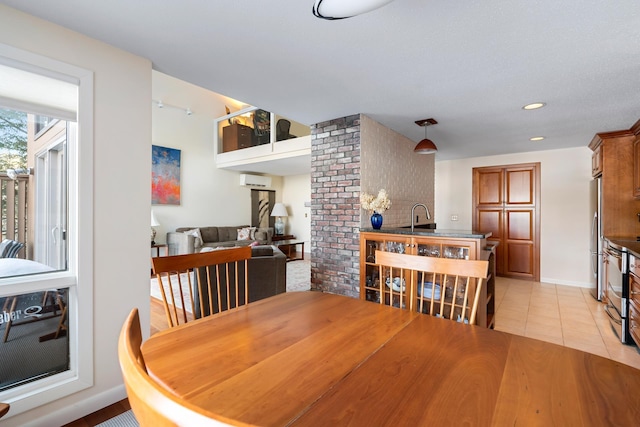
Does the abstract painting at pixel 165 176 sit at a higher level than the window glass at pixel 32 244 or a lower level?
higher

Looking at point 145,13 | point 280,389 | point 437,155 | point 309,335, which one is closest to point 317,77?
point 145,13

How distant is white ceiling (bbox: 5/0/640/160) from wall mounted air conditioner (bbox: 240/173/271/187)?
4.30 m

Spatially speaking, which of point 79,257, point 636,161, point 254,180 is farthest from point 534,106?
point 254,180

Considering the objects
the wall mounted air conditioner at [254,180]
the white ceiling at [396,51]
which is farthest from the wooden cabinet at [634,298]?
the wall mounted air conditioner at [254,180]

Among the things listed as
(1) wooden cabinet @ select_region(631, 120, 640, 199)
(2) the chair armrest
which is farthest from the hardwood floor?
(1) wooden cabinet @ select_region(631, 120, 640, 199)

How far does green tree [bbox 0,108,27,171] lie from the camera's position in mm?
1688

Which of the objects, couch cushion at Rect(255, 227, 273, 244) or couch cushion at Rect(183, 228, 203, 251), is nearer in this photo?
couch cushion at Rect(183, 228, 203, 251)

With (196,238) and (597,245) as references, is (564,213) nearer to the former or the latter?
(597,245)

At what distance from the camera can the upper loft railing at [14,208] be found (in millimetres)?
1695

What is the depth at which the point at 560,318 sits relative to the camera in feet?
11.0

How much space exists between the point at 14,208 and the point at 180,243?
414cm

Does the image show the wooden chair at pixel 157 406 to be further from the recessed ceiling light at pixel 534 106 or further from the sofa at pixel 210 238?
the sofa at pixel 210 238

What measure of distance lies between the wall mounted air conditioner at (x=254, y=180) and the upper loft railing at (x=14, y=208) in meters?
5.40

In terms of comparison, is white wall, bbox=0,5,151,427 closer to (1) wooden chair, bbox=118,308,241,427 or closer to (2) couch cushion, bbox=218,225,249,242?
(1) wooden chair, bbox=118,308,241,427
